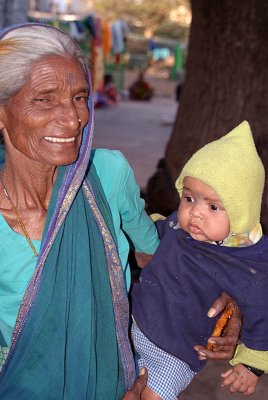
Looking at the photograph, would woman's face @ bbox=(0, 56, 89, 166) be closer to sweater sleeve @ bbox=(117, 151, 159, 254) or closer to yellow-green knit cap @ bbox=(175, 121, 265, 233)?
sweater sleeve @ bbox=(117, 151, 159, 254)

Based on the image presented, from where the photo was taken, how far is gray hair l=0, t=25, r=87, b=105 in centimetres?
192

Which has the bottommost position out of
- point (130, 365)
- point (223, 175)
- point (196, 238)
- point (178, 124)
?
point (178, 124)

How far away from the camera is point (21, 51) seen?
6.30 feet

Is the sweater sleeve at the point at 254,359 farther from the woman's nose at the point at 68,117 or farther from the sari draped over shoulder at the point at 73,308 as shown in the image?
the woman's nose at the point at 68,117

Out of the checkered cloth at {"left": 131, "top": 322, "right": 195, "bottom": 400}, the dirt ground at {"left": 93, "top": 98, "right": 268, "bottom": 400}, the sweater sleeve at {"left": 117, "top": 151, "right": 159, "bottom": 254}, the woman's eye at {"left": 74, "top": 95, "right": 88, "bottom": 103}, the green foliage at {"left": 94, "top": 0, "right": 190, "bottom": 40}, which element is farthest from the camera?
the green foliage at {"left": 94, "top": 0, "right": 190, "bottom": 40}

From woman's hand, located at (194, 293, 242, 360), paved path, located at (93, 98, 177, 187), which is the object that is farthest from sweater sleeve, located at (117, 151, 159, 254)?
paved path, located at (93, 98, 177, 187)

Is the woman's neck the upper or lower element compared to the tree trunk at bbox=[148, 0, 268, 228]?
upper

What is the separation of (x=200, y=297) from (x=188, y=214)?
11.7 inches

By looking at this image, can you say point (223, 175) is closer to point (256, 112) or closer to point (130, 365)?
point (130, 365)

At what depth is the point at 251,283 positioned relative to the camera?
2.12 metres

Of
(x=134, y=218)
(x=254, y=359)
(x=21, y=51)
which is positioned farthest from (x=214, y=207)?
(x=21, y=51)

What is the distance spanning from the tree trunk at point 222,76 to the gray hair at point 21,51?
135 inches

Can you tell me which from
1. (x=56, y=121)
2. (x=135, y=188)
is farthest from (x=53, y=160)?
(x=135, y=188)

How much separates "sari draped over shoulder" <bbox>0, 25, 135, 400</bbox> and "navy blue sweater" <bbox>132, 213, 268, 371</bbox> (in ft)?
0.56
